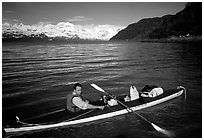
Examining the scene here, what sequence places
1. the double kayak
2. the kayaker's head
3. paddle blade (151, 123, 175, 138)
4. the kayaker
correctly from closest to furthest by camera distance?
the double kayak → the kayaker's head → paddle blade (151, 123, 175, 138) → the kayaker

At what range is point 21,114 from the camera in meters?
8.89

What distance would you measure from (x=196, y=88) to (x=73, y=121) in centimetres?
878

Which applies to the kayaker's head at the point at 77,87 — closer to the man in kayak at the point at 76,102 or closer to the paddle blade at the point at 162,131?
the man in kayak at the point at 76,102

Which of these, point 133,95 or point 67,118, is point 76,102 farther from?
point 133,95

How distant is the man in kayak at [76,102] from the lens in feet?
23.6

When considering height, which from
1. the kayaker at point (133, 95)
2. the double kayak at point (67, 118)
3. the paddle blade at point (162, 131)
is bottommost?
the paddle blade at point (162, 131)

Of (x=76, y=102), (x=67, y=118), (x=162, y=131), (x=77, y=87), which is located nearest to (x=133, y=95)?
(x=162, y=131)

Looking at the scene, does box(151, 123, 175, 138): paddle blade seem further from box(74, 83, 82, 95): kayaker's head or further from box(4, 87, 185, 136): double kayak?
box(74, 83, 82, 95): kayaker's head

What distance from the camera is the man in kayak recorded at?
23.6 feet

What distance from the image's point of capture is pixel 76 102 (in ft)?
24.2

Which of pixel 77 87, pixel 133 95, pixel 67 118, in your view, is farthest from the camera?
pixel 133 95

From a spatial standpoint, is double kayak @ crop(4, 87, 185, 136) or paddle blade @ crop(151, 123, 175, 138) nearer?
double kayak @ crop(4, 87, 185, 136)

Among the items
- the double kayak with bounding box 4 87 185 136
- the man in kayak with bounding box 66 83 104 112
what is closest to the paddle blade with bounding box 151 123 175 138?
the double kayak with bounding box 4 87 185 136

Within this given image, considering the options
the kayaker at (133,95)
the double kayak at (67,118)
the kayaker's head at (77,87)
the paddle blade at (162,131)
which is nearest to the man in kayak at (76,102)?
the kayaker's head at (77,87)
